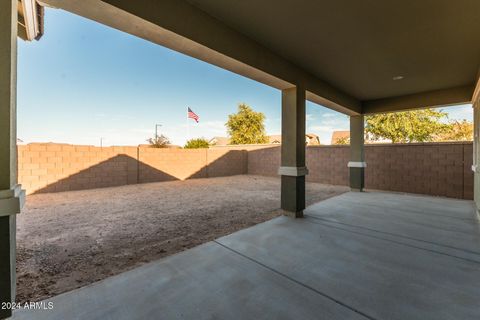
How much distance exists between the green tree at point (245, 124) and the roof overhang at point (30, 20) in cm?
1888

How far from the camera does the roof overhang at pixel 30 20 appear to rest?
207 centimetres

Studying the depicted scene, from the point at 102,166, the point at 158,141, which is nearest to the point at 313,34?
the point at 102,166

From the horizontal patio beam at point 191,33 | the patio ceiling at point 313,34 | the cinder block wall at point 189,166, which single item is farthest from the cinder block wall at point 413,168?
the horizontal patio beam at point 191,33

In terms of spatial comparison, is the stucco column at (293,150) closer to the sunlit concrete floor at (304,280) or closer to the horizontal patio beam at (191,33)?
the horizontal patio beam at (191,33)

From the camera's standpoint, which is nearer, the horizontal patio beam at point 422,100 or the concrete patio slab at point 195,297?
the concrete patio slab at point 195,297

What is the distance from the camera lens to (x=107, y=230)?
3484 millimetres

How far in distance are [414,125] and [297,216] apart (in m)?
15.2

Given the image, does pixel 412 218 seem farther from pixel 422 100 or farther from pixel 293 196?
pixel 422 100

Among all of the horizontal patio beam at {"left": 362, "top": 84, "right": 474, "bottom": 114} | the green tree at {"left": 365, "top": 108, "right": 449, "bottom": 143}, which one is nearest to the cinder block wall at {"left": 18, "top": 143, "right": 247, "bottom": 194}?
the horizontal patio beam at {"left": 362, "top": 84, "right": 474, "bottom": 114}

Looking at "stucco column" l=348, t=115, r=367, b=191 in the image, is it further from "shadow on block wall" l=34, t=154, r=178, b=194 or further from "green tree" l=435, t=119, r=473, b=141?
"green tree" l=435, t=119, r=473, b=141

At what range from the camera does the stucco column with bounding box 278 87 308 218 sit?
397cm

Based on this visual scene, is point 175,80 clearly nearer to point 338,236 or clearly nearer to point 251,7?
point 251,7

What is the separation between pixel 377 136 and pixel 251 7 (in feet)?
56.0

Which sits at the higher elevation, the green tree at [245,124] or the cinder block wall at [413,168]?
the green tree at [245,124]
